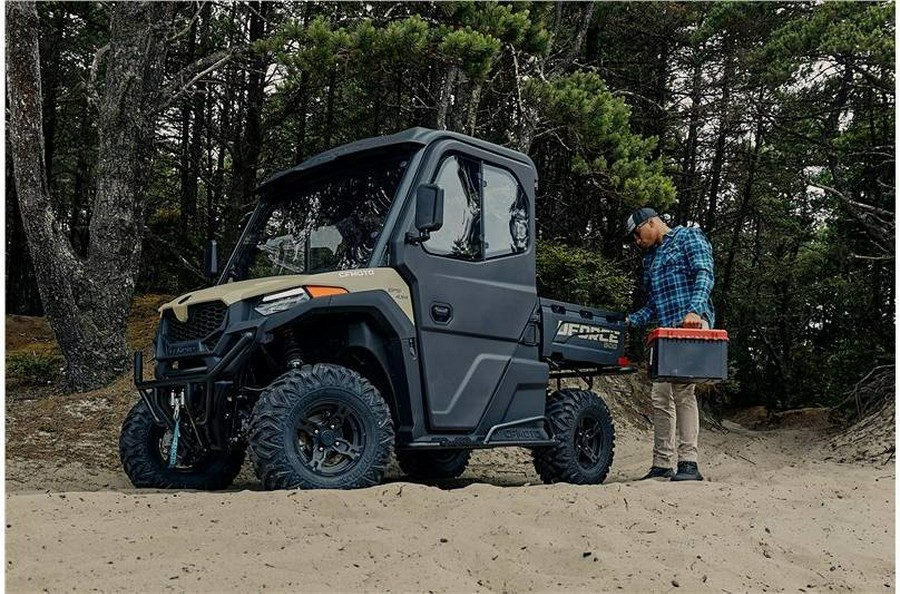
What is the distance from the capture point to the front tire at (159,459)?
6320 millimetres

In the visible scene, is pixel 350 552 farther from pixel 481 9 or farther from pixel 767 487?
pixel 481 9

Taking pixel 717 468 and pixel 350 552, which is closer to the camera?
pixel 350 552

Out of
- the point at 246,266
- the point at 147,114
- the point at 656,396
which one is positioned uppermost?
the point at 147,114

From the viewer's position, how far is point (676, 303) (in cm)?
728

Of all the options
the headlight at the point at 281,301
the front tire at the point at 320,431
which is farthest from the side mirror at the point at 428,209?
the front tire at the point at 320,431

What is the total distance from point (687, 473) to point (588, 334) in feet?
4.23

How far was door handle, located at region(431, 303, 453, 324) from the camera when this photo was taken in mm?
6125

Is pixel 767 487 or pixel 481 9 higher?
pixel 481 9

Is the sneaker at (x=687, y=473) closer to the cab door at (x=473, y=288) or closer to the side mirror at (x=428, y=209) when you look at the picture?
the cab door at (x=473, y=288)

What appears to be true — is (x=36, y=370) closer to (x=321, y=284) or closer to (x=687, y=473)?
(x=321, y=284)

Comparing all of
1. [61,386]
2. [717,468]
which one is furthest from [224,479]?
[61,386]

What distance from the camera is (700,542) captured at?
453cm

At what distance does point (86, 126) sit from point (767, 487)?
20.4 meters

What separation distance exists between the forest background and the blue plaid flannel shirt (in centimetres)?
401
